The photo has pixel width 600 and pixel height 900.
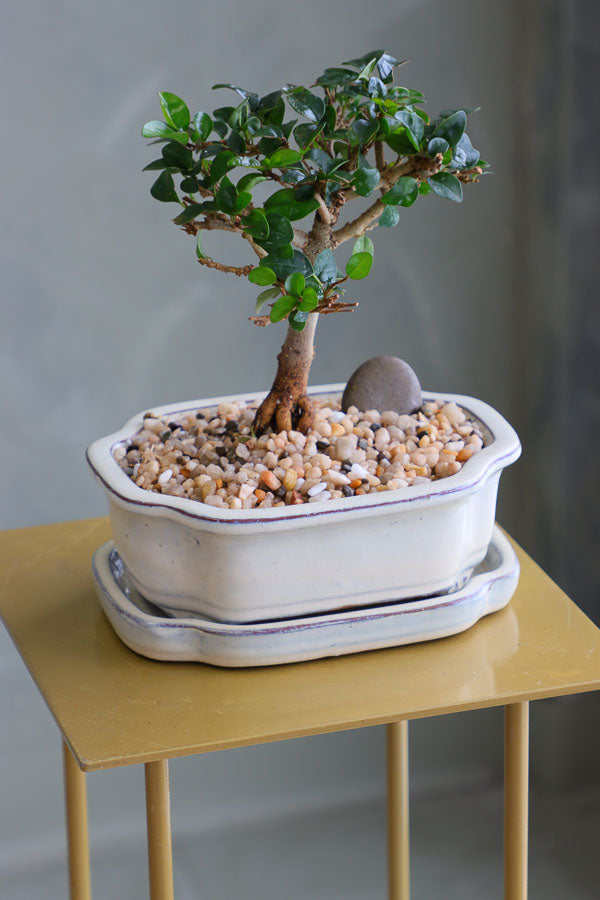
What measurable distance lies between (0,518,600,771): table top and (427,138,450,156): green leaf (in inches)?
14.2

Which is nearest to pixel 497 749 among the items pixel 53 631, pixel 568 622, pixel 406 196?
pixel 568 622

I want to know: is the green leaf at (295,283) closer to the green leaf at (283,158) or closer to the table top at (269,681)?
the green leaf at (283,158)

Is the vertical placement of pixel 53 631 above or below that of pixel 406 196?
below

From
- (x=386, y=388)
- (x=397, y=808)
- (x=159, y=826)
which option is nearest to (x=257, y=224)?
(x=386, y=388)

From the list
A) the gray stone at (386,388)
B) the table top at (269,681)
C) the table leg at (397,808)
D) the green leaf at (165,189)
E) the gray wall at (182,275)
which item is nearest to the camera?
the table top at (269,681)

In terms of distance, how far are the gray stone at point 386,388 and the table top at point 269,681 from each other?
0.19 meters

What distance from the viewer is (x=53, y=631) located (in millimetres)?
913

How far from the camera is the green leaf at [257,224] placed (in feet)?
2.70

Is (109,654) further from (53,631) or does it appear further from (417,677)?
(417,677)

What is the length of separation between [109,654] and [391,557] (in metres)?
0.23

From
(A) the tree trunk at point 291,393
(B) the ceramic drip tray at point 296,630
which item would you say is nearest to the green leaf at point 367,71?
(A) the tree trunk at point 291,393

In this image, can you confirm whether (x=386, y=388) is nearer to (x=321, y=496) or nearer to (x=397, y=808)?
(x=321, y=496)

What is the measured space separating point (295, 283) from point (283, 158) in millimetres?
88

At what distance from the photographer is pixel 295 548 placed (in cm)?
83
